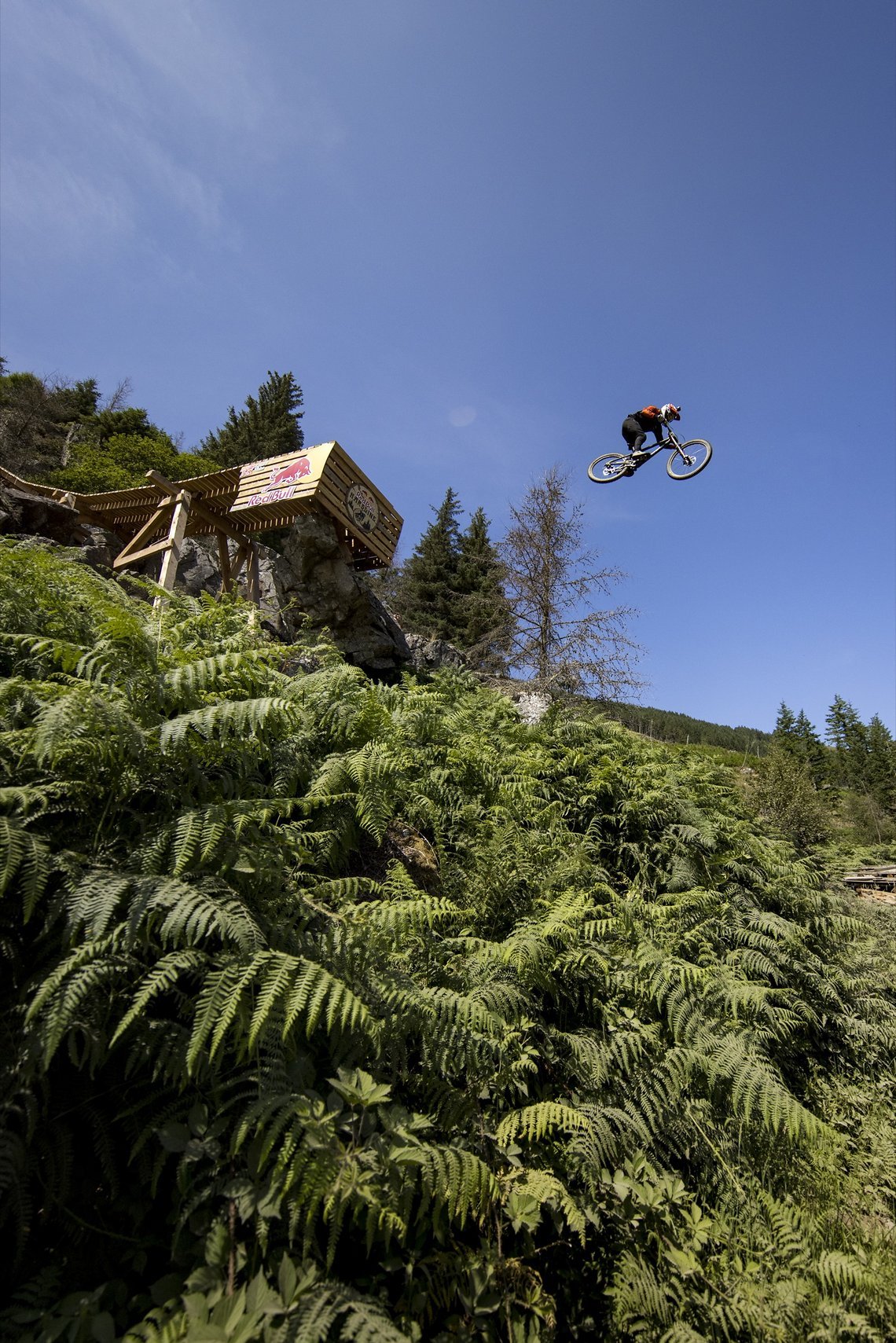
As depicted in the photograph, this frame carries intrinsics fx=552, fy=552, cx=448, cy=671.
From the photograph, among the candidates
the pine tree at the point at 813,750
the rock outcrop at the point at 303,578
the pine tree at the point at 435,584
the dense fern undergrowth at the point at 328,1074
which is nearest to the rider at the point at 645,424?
the rock outcrop at the point at 303,578

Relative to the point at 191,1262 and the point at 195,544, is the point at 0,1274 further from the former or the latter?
the point at 195,544

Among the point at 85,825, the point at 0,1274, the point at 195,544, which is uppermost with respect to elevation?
the point at 195,544

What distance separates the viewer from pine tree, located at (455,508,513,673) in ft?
43.1

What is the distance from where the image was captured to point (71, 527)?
11.2 meters

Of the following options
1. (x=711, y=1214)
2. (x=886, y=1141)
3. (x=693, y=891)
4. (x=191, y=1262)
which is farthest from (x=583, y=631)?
(x=191, y=1262)

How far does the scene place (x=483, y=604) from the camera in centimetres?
1429

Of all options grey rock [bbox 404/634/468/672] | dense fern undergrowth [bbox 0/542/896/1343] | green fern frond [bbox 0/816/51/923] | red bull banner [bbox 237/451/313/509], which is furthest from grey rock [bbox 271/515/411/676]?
green fern frond [bbox 0/816/51/923]

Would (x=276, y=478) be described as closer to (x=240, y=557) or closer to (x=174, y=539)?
(x=174, y=539)

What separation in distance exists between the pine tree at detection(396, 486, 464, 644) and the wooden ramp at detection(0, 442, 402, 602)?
1170cm

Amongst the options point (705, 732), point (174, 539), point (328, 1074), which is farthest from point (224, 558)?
point (705, 732)

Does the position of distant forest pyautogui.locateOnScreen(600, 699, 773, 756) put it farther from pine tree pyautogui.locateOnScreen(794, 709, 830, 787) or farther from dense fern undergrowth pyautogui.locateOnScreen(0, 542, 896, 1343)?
dense fern undergrowth pyautogui.locateOnScreen(0, 542, 896, 1343)

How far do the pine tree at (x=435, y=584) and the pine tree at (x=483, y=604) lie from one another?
39 centimetres

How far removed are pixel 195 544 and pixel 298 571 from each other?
322cm

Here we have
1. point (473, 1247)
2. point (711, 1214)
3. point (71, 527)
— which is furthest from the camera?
point (71, 527)
